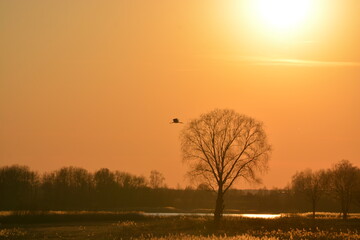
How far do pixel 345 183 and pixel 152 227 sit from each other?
41777 mm

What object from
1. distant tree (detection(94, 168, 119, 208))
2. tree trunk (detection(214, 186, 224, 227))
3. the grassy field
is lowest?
the grassy field

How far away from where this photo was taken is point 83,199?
146m

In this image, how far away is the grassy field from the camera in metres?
44.1

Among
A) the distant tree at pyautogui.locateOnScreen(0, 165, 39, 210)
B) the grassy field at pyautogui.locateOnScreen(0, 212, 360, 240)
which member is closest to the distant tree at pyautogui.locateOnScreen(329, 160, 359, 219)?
the grassy field at pyautogui.locateOnScreen(0, 212, 360, 240)

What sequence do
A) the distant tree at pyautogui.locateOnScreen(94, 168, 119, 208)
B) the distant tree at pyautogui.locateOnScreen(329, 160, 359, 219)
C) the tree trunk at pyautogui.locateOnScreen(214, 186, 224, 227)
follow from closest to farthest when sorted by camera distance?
Result: 1. the tree trunk at pyautogui.locateOnScreen(214, 186, 224, 227)
2. the distant tree at pyautogui.locateOnScreen(329, 160, 359, 219)
3. the distant tree at pyautogui.locateOnScreen(94, 168, 119, 208)

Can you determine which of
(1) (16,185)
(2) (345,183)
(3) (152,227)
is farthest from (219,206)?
(1) (16,185)

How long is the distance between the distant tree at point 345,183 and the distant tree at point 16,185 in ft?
217

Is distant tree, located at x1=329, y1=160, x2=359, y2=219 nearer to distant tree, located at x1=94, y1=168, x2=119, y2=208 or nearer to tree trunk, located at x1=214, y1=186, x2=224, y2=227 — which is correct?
tree trunk, located at x1=214, y1=186, x2=224, y2=227

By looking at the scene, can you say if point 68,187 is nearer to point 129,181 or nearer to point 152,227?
point 129,181

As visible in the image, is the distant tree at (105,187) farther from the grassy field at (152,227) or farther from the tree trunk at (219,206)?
the tree trunk at (219,206)

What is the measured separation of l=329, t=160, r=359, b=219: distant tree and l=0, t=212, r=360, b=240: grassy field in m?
12.4

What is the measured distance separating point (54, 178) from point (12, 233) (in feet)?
380

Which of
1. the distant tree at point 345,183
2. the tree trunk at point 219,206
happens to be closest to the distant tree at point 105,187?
the distant tree at point 345,183

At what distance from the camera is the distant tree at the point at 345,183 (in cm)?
8631
